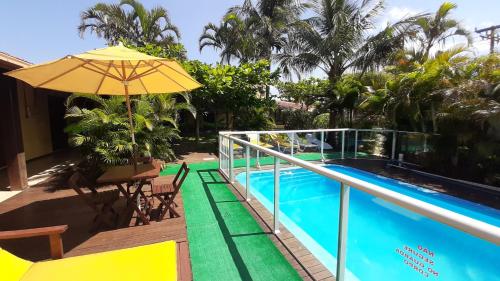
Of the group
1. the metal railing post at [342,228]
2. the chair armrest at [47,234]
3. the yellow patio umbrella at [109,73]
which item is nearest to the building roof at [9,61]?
the yellow patio umbrella at [109,73]

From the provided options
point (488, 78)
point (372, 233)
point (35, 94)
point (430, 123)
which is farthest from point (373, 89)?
point (35, 94)

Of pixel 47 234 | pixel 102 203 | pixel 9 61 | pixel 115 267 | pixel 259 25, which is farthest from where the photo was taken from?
pixel 259 25

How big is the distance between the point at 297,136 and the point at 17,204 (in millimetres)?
7866

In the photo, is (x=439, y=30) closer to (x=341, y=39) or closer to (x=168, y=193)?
(x=341, y=39)

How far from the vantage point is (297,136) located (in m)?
9.82

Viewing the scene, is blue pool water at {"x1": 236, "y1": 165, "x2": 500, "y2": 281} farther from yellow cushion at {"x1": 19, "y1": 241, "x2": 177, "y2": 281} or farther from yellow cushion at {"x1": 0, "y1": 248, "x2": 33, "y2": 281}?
yellow cushion at {"x1": 0, "y1": 248, "x2": 33, "y2": 281}

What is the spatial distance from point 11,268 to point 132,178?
5.38ft

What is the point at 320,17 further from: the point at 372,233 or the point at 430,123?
the point at 372,233

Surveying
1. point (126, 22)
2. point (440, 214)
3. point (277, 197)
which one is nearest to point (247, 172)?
point (277, 197)

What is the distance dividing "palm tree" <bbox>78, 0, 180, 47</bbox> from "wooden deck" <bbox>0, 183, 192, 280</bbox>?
442 inches

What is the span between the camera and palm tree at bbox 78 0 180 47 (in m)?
14.6

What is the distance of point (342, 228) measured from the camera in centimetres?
249

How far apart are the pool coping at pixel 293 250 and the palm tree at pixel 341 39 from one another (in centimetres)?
963

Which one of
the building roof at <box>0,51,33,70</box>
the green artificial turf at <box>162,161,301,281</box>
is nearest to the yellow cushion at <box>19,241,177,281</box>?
the green artificial turf at <box>162,161,301,281</box>
